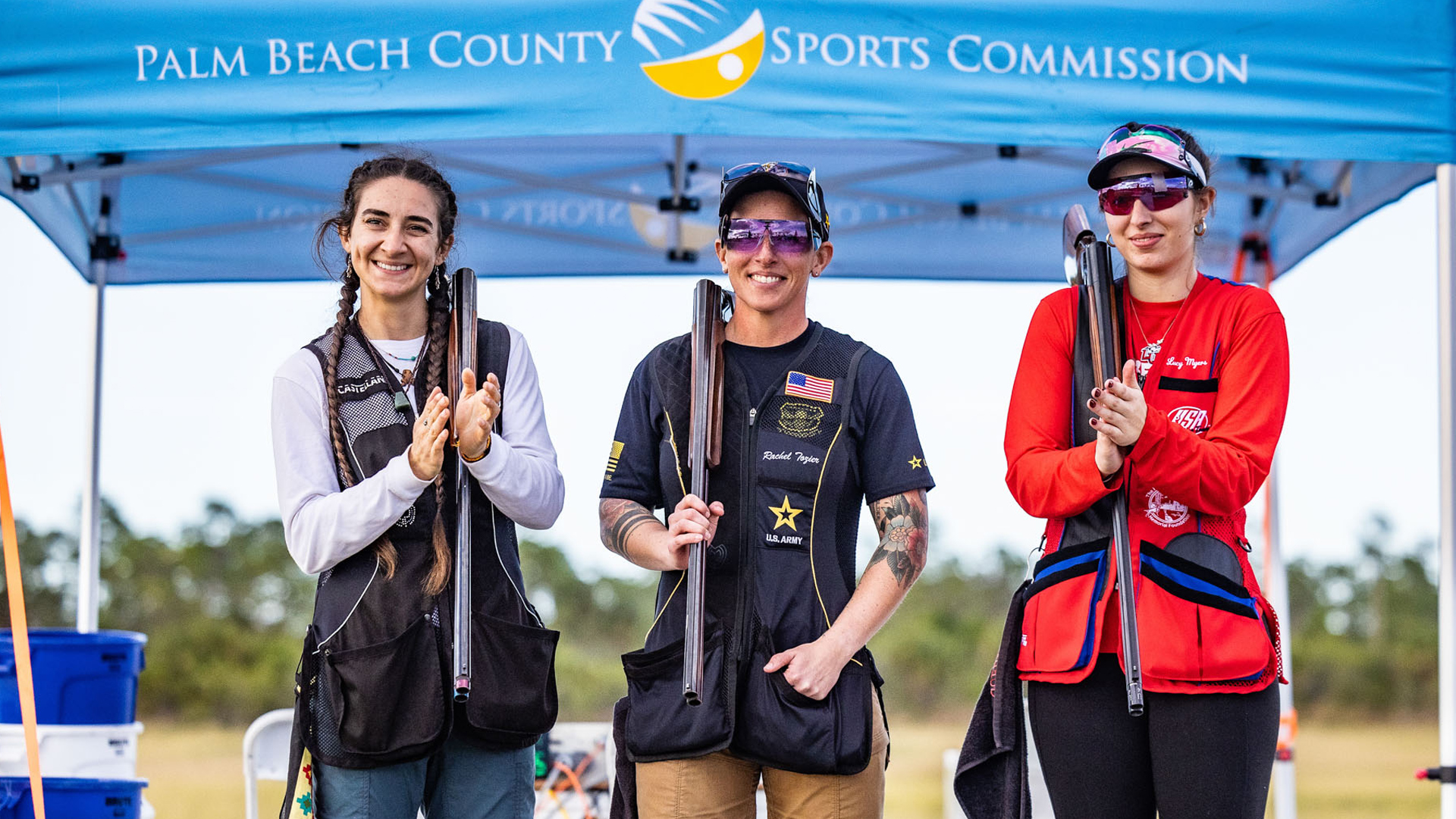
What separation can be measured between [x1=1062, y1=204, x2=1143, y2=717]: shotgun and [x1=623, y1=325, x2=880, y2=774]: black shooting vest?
470mm

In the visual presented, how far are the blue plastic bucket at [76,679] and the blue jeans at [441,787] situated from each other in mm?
2344

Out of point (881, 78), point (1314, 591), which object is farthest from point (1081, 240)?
point (1314, 591)

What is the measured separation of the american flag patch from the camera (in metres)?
2.80

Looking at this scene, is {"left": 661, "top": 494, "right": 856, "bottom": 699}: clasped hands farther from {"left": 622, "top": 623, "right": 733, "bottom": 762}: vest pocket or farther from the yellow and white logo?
the yellow and white logo

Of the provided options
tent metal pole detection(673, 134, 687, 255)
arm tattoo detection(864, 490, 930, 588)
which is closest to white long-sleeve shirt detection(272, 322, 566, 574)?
arm tattoo detection(864, 490, 930, 588)

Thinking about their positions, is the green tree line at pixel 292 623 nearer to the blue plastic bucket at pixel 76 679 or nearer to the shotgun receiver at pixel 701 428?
the blue plastic bucket at pixel 76 679

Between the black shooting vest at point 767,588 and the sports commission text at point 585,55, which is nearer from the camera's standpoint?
the black shooting vest at point 767,588

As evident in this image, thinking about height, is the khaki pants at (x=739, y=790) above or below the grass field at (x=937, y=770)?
above

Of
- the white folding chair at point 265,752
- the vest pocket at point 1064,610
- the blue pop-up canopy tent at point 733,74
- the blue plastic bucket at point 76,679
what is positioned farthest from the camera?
the white folding chair at point 265,752

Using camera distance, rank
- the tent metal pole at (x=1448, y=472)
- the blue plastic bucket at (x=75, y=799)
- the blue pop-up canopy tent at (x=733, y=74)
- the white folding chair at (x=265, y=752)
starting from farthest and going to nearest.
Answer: the white folding chair at (x=265, y=752) < the blue plastic bucket at (x=75, y=799) < the tent metal pole at (x=1448, y=472) < the blue pop-up canopy tent at (x=733, y=74)

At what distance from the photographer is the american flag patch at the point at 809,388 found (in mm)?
2797

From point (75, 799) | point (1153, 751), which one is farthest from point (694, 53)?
point (75, 799)

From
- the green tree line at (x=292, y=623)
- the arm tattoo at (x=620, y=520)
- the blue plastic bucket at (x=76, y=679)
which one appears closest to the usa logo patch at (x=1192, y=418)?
the arm tattoo at (x=620, y=520)

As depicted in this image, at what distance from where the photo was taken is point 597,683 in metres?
21.3
